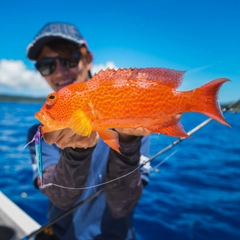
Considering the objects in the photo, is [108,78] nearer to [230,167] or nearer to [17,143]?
[230,167]

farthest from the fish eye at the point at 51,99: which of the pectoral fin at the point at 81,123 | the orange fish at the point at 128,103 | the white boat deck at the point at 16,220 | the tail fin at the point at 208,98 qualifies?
the white boat deck at the point at 16,220

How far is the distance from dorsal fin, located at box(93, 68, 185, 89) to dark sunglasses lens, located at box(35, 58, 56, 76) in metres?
2.14

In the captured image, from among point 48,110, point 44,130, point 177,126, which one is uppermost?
point 48,110

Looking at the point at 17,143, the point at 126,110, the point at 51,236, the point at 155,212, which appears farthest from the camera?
the point at 17,143

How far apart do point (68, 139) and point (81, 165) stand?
0.39 meters

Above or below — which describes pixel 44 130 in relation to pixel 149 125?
above

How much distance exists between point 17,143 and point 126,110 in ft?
50.4

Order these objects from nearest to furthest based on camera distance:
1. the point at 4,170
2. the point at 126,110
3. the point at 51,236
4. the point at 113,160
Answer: the point at 126,110 < the point at 113,160 < the point at 51,236 < the point at 4,170

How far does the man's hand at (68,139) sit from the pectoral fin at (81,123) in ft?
1.08

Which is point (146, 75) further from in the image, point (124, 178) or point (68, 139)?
point (124, 178)

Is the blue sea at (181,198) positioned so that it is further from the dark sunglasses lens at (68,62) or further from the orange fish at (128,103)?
the dark sunglasses lens at (68,62)

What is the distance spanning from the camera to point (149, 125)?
1.33 meters

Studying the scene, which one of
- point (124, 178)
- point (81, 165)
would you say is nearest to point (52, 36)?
point (81, 165)

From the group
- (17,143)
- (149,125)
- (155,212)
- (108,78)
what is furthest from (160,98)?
(17,143)
